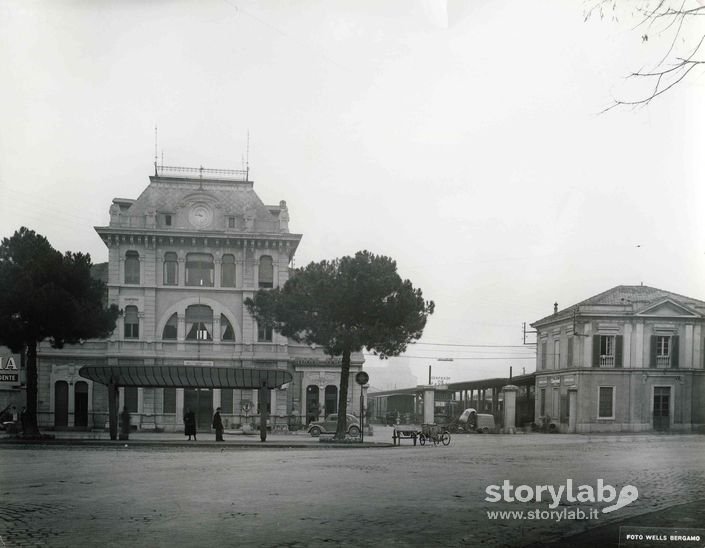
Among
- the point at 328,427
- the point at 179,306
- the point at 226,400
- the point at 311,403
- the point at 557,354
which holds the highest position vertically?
the point at 179,306

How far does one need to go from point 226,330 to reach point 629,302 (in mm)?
14008

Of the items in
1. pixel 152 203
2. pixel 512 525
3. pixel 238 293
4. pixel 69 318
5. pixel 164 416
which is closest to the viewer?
pixel 512 525

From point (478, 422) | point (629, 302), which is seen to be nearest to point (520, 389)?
point (478, 422)

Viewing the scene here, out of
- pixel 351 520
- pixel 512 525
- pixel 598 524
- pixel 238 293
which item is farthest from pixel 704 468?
pixel 238 293

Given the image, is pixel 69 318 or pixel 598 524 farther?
pixel 69 318

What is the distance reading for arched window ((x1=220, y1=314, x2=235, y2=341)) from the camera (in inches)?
936

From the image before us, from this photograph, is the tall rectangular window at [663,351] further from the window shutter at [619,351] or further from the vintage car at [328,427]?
the vintage car at [328,427]

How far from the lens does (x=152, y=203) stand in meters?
17.9

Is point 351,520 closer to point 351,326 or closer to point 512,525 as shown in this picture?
point 512,525

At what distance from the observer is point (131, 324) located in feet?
74.6

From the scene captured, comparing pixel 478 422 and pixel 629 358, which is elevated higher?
pixel 629 358

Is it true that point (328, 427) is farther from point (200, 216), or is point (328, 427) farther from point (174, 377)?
point (200, 216)

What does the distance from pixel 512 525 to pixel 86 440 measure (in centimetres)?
1357

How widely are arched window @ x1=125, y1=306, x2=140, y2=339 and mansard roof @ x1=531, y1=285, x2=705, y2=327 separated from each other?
13.0 m
